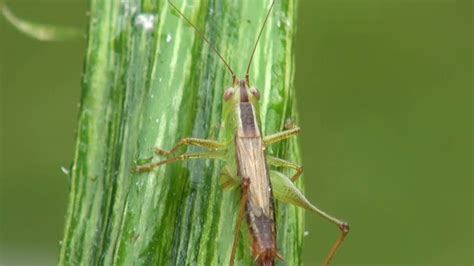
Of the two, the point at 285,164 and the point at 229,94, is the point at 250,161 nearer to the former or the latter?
the point at 285,164

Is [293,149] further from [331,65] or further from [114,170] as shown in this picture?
[331,65]

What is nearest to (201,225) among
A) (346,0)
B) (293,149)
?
(293,149)

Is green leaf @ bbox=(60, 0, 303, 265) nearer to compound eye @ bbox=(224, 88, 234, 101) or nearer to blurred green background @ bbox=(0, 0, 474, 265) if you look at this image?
compound eye @ bbox=(224, 88, 234, 101)

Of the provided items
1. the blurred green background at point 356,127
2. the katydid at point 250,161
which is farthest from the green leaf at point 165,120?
the blurred green background at point 356,127

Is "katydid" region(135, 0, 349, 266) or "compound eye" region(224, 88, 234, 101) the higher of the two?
"compound eye" region(224, 88, 234, 101)

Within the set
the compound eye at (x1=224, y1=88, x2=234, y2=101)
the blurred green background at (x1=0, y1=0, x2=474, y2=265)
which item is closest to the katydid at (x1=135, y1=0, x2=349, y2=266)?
the compound eye at (x1=224, y1=88, x2=234, y2=101)

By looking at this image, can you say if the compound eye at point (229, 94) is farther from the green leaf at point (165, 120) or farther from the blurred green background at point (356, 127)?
the blurred green background at point (356, 127)

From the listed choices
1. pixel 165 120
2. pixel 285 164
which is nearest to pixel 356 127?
pixel 285 164
